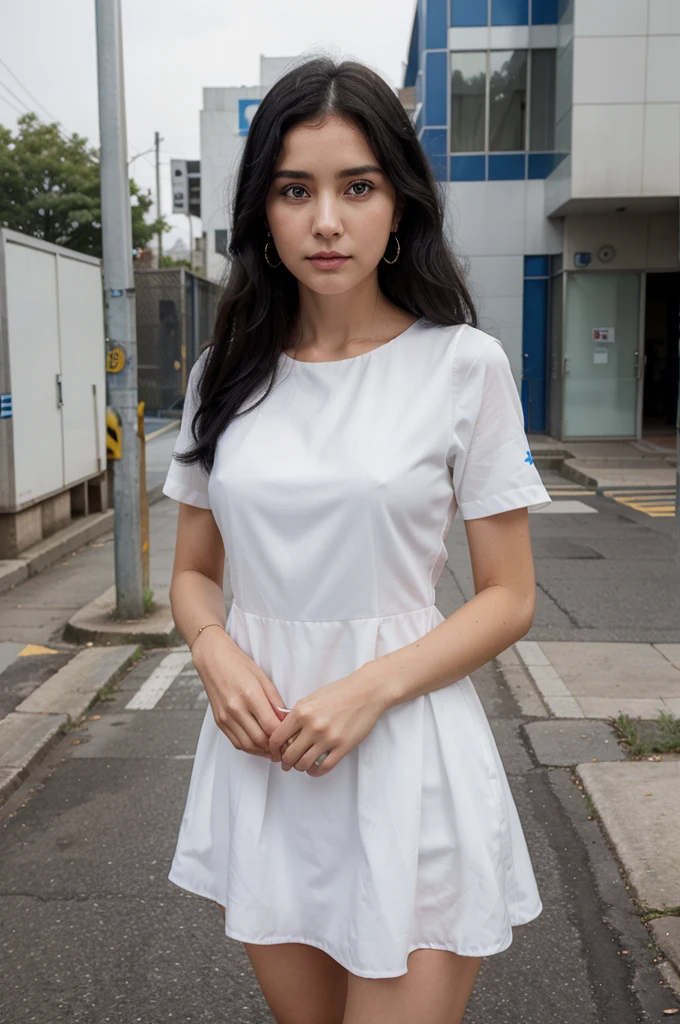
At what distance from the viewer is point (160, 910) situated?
3449 millimetres

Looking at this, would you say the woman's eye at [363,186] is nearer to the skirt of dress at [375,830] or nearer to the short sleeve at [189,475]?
the short sleeve at [189,475]

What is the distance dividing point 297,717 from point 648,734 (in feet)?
11.9

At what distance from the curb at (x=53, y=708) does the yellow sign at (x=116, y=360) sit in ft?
5.65

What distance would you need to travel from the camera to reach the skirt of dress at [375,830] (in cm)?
165

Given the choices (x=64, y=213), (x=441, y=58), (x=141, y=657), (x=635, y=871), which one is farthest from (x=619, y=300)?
(x=64, y=213)

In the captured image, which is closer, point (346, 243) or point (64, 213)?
point (346, 243)

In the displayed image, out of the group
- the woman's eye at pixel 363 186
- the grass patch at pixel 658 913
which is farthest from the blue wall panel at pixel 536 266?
the woman's eye at pixel 363 186

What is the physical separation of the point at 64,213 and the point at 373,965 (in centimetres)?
3636

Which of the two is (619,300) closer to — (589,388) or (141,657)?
(589,388)

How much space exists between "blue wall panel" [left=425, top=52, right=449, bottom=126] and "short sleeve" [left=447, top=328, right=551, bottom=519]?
70.0 feet

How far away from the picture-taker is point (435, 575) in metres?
1.82

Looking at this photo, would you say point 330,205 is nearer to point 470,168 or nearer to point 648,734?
point 648,734

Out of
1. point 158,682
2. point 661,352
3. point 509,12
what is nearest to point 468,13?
point 509,12

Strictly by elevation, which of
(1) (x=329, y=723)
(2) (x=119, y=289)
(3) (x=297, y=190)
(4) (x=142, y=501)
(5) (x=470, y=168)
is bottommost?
(4) (x=142, y=501)
